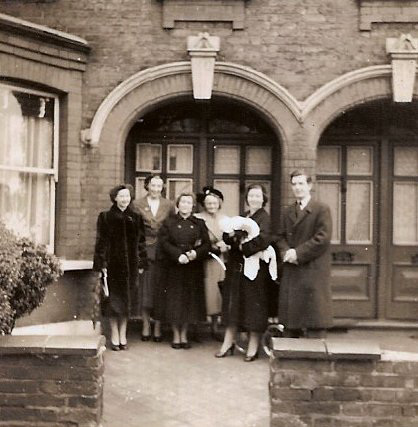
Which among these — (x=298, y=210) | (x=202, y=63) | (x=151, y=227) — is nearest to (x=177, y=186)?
(x=151, y=227)

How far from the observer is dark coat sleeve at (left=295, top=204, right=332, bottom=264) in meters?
6.21

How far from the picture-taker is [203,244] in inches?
287

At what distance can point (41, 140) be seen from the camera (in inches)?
327

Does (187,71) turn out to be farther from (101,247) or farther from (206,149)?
(101,247)

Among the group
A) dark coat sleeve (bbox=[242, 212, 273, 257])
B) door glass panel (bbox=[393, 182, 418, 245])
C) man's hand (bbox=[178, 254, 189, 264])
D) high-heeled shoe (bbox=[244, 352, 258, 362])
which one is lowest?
high-heeled shoe (bbox=[244, 352, 258, 362])

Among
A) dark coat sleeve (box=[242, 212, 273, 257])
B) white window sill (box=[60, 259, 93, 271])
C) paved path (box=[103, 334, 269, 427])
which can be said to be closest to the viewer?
paved path (box=[103, 334, 269, 427])

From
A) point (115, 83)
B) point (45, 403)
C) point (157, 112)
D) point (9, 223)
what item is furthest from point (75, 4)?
point (45, 403)

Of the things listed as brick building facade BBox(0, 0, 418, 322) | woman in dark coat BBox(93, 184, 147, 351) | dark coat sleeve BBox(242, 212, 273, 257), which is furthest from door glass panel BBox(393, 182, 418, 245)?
woman in dark coat BBox(93, 184, 147, 351)

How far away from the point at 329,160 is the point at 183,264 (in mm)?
2858

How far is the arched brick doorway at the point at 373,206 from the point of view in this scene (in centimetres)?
895

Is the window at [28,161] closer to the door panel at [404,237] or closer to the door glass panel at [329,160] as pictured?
the door glass panel at [329,160]

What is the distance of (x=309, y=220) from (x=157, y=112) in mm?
3445

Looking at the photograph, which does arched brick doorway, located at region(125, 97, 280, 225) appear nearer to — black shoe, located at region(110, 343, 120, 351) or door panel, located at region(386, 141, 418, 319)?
door panel, located at region(386, 141, 418, 319)

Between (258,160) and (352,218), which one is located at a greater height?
(258,160)
